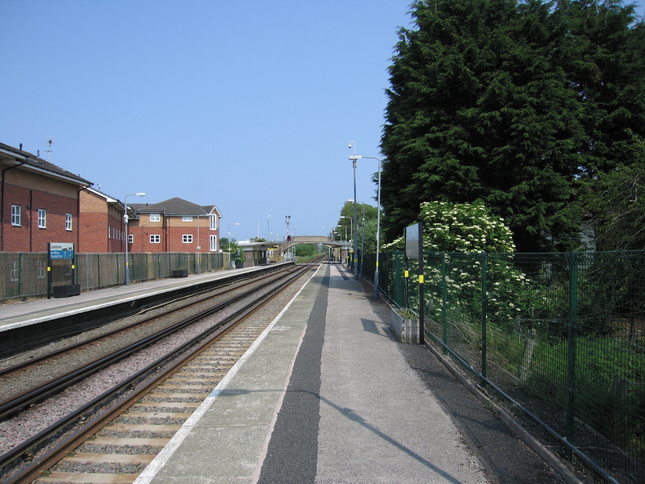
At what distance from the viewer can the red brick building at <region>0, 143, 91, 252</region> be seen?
987 inches

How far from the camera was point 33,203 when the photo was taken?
28.0 meters

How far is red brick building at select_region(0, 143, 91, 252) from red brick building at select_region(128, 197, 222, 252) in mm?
33816

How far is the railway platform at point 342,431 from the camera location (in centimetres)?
437

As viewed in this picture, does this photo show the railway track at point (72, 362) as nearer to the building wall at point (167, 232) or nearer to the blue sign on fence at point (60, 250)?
the blue sign on fence at point (60, 250)

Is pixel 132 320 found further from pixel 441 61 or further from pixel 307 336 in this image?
pixel 441 61

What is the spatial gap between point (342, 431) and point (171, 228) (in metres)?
66.6

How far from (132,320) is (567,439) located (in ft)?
50.1

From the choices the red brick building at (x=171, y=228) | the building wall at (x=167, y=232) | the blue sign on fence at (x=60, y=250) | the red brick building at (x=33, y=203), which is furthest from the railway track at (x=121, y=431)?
the building wall at (x=167, y=232)

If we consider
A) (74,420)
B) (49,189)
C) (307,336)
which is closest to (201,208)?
(49,189)

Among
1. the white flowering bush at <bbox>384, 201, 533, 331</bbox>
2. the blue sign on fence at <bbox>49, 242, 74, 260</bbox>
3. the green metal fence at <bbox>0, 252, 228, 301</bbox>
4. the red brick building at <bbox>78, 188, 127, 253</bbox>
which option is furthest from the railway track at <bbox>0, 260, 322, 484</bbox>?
the red brick building at <bbox>78, 188, 127, 253</bbox>

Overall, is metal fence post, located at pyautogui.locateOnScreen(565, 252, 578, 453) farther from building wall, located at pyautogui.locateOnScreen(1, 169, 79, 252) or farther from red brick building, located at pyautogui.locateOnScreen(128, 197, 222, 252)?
red brick building, located at pyautogui.locateOnScreen(128, 197, 222, 252)

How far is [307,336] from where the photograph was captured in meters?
11.8

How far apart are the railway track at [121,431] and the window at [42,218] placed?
2399 centimetres

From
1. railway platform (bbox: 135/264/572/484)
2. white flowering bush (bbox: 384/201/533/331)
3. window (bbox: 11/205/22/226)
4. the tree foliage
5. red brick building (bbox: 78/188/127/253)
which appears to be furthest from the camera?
red brick building (bbox: 78/188/127/253)
